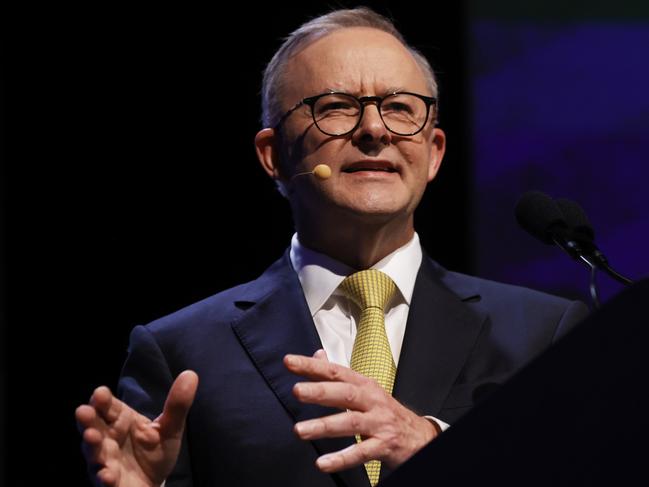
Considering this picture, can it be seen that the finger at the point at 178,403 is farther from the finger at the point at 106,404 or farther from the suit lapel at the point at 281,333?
the suit lapel at the point at 281,333

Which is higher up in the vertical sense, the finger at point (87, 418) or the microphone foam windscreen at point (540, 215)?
the microphone foam windscreen at point (540, 215)

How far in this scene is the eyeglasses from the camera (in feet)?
6.64

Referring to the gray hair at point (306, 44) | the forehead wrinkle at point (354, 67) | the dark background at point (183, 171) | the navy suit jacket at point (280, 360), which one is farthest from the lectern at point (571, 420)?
the dark background at point (183, 171)

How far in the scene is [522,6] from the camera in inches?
119

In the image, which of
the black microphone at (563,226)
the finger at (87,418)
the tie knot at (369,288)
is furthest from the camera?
the tie knot at (369,288)

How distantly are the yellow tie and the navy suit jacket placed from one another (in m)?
0.03

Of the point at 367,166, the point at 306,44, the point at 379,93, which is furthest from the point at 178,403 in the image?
the point at 306,44

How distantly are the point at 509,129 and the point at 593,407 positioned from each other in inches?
81.7

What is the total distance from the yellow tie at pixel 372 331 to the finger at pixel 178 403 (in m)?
0.42

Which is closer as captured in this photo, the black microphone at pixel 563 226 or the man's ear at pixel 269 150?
the black microphone at pixel 563 226

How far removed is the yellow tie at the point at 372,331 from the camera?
1.87m

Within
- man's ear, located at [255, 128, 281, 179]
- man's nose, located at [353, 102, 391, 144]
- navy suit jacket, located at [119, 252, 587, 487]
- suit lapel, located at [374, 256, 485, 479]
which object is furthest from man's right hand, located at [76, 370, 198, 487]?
man's ear, located at [255, 128, 281, 179]

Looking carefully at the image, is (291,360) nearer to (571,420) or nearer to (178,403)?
(178,403)

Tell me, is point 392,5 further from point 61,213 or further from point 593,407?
point 593,407
